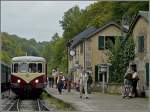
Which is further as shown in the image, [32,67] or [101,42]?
[101,42]

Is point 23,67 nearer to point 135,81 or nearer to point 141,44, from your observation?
point 141,44

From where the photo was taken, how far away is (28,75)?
37.4m


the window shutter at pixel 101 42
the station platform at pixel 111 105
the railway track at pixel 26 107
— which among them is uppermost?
→ the window shutter at pixel 101 42

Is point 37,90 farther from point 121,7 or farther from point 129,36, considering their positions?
point 121,7

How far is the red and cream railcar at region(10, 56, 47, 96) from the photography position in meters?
37.3

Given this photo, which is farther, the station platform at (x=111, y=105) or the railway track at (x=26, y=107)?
the railway track at (x=26, y=107)

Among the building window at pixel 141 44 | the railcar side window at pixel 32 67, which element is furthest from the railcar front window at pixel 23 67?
the building window at pixel 141 44

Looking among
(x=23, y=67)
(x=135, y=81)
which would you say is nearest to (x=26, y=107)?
(x=135, y=81)

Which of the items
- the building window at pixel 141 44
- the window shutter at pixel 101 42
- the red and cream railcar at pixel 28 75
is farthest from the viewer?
the window shutter at pixel 101 42

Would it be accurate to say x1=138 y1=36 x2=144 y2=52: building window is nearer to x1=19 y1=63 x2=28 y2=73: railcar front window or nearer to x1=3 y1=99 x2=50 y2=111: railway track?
x1=3 y1=99 x2=50 y2=111: railway track

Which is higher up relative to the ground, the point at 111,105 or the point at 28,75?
the point at 28,75

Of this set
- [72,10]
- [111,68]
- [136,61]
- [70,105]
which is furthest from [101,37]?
[72,10]

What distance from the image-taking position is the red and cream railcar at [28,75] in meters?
37.3

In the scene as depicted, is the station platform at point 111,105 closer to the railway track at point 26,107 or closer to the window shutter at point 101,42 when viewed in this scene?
the railway track at point 26,107
